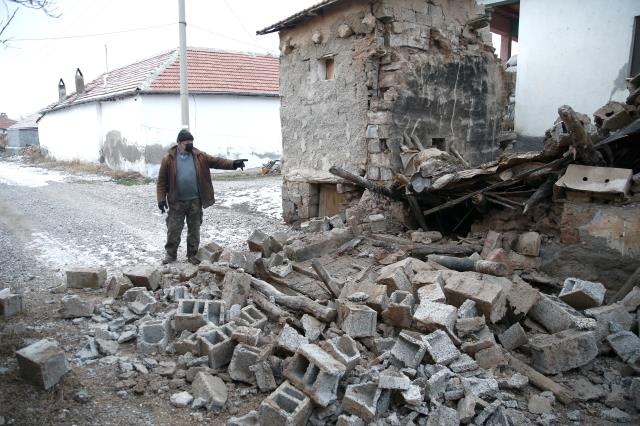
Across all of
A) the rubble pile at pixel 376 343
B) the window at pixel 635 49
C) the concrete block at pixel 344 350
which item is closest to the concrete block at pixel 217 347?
the rubble pile at pixel 376 343

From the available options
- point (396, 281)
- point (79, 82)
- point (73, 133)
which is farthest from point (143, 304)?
point (79, 82)

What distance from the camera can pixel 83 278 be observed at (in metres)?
5.54

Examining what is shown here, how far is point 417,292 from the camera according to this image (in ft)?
14.7

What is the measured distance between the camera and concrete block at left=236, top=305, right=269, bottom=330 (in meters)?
4.39

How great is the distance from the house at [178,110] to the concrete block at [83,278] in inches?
500

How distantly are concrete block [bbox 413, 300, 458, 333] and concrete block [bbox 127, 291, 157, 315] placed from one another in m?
2.70

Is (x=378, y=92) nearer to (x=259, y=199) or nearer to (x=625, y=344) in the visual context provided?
(x=625, y=344)

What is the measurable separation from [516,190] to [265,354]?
3567 mm

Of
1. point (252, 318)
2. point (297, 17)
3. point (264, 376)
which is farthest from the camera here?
point (297, 17)

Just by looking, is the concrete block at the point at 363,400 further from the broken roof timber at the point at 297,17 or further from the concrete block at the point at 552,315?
the broken roof timber at the point at 297,17

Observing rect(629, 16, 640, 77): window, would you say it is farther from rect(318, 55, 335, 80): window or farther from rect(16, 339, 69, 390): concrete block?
rect(16, 339, 69, 390): concrete block

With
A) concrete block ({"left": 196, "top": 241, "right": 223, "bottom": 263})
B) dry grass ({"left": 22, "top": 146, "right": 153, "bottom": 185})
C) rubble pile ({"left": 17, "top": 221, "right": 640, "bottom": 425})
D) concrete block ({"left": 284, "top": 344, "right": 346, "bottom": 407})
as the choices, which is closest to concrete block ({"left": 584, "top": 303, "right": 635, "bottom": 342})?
rubble pile ({"left": 17, "top": 221, "right": 640, "bottom": 425})

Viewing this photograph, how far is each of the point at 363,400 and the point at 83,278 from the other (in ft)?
12.8

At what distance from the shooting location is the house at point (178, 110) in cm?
1775
